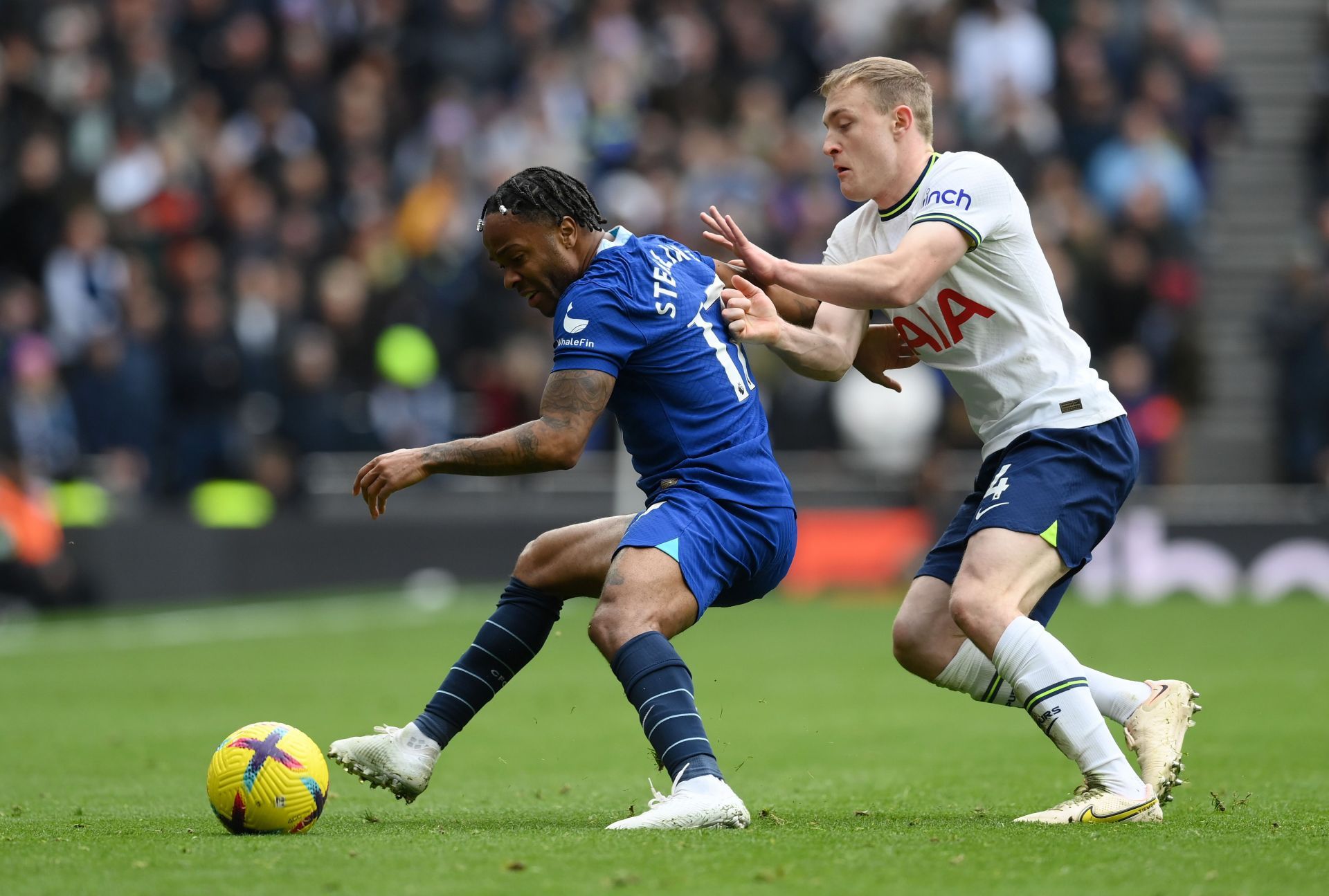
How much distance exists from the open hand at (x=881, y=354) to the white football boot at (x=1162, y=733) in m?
1.48

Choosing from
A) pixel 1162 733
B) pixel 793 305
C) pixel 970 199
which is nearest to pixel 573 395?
pixel 793 305

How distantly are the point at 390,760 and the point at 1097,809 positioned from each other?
243cm

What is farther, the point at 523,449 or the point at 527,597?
the point at 527,597

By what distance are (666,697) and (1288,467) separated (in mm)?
14270

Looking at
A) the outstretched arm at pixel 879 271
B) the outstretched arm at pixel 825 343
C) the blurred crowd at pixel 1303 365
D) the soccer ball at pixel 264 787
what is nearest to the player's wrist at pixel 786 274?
the outstretched arm at pixel 879 271

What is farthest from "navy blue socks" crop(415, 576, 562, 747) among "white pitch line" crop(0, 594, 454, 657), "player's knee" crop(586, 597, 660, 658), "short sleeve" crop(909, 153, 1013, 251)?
"white pitch line" crop(0, 594, 454, 657)

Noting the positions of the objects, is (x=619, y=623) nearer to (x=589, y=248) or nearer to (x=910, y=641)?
(x=910, y=641)

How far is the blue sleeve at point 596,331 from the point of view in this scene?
6074mm

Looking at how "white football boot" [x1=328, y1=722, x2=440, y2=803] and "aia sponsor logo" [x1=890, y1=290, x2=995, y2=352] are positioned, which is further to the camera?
"white football boot" [x1=328, y1=722, x2=440, y2=803]

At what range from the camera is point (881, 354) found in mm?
7055

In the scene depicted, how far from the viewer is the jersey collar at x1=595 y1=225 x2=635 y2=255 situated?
646 cm

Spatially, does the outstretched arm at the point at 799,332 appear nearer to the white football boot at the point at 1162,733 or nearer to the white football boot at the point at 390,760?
the white football boot at the point at 1162,733

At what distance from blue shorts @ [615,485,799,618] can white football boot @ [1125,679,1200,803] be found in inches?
53.2

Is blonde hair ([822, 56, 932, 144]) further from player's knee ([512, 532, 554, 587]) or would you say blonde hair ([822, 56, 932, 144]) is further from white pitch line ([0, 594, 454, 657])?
white pitch line ([0, 594, 454, 657])
